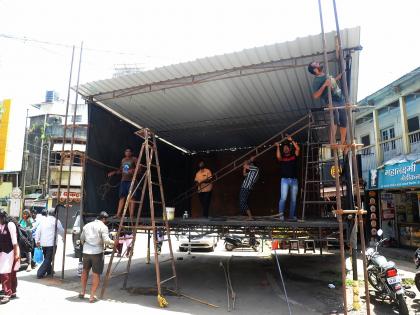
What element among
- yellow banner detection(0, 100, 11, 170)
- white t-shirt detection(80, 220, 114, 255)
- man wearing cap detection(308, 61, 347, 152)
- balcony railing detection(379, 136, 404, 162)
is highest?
yellow banner detection(0, 100, 11, 170)

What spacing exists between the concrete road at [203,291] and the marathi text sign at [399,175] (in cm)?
336

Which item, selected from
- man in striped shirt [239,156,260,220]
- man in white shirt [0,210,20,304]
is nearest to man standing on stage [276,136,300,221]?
man in striped shirt [239,156,260,220]

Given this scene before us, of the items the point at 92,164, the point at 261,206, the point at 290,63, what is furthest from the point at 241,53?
the point at 261,206

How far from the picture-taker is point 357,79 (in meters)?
7.52

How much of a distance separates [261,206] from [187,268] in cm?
460

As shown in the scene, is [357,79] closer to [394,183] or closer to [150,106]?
[150,106]

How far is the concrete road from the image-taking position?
5938 mm

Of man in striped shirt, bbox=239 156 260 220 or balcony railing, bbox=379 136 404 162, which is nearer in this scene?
man in striped shirt, bbox=239 156 260 220

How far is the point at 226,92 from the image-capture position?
861 centimetres

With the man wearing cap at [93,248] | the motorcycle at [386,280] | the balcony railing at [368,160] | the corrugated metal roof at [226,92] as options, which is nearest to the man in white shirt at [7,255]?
the man wearing cap at [93,248]

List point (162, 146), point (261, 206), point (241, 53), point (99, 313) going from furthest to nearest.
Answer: point (261, 206)
point (162, 146)
point (241, 53)
point (99, 313)

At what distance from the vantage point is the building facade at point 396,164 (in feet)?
44.4

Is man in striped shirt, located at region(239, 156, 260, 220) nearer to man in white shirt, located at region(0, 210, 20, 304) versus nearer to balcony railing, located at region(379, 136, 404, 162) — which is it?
man in white shirt, located at region(0, 210, 20, 304)

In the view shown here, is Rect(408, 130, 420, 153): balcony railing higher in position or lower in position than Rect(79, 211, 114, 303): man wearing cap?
higher
